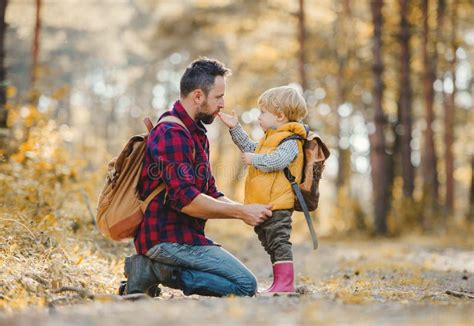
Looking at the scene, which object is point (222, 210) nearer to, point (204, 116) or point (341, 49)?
point (204, 116)

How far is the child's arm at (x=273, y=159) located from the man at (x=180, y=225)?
317 millimetres

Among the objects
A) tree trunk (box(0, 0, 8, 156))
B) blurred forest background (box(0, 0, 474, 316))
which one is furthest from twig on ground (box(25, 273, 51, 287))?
tree trunk (box(0, 0, 8, 156))

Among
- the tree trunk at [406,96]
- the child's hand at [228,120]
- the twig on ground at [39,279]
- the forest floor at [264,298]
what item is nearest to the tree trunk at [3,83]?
the forest floor at [264,298]

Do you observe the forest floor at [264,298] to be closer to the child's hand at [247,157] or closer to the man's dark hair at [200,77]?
the child's hand at [247,157]

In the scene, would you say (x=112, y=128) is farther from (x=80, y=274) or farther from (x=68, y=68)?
(x=80, y=274)

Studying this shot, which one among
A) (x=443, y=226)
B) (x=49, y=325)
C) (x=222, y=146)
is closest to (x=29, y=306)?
(x=49, y=325)

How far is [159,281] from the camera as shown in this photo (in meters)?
4.92

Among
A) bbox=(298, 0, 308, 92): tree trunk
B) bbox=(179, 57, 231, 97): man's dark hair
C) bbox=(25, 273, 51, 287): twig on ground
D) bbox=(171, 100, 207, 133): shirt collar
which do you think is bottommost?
bbox=(25, 273, 51, 287): twig on ground

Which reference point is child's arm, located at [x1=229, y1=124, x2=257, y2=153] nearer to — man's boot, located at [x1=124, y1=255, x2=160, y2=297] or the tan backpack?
the tan backpack

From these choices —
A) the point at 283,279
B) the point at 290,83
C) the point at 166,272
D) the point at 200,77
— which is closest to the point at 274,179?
the point at 283,279

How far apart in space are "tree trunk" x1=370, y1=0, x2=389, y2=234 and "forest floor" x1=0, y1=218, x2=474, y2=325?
17.8 feet

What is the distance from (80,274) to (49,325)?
103 inches

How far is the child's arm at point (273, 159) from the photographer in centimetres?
507

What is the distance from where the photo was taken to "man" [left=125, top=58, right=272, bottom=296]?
4.72 metres
